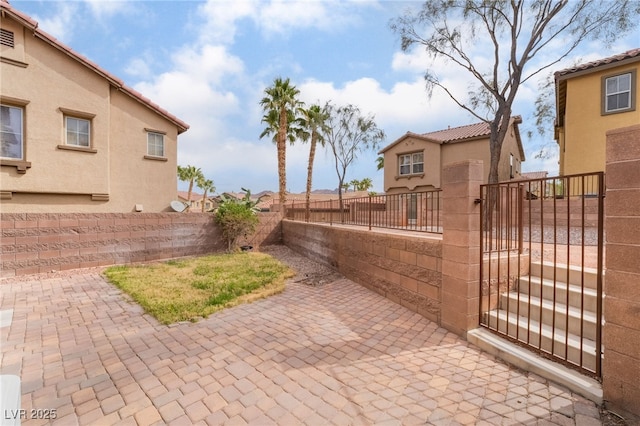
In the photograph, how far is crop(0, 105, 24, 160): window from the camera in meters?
9.06

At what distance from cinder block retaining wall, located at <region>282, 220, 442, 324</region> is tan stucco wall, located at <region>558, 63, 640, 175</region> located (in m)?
10.5

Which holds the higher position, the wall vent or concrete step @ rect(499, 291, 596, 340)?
the wall vent

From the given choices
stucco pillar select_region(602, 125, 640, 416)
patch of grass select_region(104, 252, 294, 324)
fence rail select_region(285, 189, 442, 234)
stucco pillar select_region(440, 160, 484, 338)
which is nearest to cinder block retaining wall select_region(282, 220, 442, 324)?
stucco pillar select_region(440, 160, 484, 338)

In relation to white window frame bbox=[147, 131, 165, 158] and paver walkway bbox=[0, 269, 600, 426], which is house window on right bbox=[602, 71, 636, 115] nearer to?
paver walkway bbox=[0, 269, 600, 426]

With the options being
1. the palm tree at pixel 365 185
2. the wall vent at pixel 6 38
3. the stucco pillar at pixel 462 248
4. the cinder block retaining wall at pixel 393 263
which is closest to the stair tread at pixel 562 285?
the stucco pillar at pixel 462 248

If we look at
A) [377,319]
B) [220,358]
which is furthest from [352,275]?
[220,358]

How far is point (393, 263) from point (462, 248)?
5.69 feet

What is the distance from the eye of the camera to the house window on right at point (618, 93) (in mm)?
10367

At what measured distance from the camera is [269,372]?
326 centimetres

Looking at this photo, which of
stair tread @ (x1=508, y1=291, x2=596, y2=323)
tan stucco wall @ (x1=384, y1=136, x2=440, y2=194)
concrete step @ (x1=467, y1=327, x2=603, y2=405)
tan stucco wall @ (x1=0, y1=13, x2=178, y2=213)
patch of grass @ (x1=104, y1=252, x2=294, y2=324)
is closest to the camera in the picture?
concrete step @ (x1=467, y1=327, x2=603, y2=405)

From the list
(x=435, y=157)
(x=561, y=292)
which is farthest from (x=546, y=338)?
Answer: (x=435, y=157)

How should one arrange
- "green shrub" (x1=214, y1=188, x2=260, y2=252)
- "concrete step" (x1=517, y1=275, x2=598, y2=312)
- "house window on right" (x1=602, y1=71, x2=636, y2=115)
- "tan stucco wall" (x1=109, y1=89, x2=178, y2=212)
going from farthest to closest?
"green shrub" (x1=214, y1=188, x2=260, y2=252) → "tan stucco wall" (x1=109, y1=89, x2=178, y2=212) → "house window on right" (x1=602, y1=71, x2=636, y2=115) → "concrete step" (x1=517, y1=275, x2=598, y2=312)

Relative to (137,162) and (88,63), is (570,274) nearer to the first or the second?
(137,162)

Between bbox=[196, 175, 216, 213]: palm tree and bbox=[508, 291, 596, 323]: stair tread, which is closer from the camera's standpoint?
bbox=[508, 291, 596, 323]: stair tread
